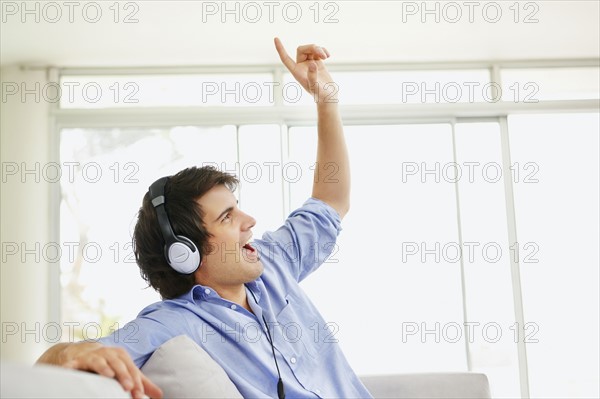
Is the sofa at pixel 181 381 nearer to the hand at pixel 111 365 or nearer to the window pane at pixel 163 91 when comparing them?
the hand at pixel 111 365

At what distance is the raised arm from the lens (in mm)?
2186

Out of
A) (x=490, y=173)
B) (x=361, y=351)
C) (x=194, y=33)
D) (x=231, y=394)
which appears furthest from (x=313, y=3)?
(x=231, y=394)

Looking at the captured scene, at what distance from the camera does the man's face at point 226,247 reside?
1.89 m

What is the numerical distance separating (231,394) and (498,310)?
3787 millimetres

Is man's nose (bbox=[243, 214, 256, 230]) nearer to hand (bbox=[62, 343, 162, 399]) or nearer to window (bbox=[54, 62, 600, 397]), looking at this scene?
hand (bbox=[62, 343, 162, 399])

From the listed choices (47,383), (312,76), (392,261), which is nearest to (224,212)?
(312,76)

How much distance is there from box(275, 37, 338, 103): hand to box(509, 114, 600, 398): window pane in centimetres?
323

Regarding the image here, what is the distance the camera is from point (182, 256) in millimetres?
1880

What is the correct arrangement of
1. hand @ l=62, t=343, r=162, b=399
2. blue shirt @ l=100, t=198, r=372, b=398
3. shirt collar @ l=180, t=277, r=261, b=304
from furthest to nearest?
1. shirt collar @ l=180, t=277, r=261, b=304
2. blue shirt @ l=100, t=198, r=372, b=398
3. hand @ l=62, t=343, r=162, b=399

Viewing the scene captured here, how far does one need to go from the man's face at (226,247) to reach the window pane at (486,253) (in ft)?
10.7

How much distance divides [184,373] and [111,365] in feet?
0.89

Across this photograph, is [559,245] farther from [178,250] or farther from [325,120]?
[178,250]

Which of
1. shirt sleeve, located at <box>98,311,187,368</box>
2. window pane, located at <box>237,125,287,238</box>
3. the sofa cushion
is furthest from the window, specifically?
the sofa cushion

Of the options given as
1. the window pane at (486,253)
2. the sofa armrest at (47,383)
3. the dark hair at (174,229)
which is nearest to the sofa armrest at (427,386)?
the dark hair at (174,229)
